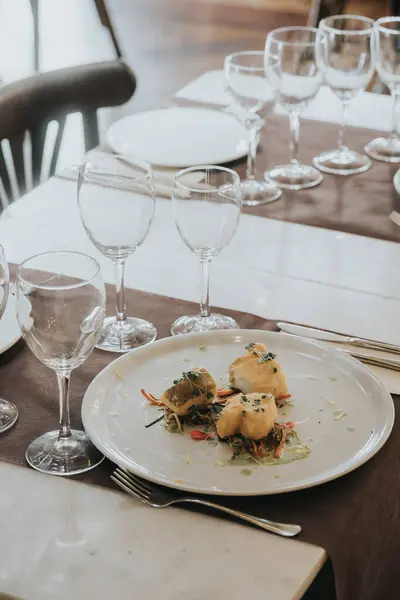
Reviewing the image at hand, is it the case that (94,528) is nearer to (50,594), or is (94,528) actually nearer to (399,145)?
(50,594)

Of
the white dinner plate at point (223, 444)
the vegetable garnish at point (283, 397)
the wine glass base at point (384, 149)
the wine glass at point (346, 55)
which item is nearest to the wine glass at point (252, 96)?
the wine glass at point (346, 55)

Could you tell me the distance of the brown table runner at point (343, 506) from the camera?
2.65 feet

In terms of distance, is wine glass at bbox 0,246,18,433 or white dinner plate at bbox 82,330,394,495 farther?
wine glass at bbox 0,246,18,433

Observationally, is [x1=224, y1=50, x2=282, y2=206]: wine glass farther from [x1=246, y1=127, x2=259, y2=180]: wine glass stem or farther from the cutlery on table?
the cutlery on table

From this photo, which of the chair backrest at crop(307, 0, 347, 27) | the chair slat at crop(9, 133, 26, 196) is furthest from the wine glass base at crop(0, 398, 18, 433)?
the chair backrest at crop(307, 0, 347, 27)

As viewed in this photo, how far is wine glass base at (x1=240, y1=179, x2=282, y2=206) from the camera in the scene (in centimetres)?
152

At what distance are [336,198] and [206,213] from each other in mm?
506

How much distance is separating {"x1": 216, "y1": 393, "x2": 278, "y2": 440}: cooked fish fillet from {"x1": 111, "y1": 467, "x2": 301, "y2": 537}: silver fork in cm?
8

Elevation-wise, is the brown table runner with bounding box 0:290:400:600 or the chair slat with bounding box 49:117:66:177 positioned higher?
the brown table runner with bounding box 0:290:400:600

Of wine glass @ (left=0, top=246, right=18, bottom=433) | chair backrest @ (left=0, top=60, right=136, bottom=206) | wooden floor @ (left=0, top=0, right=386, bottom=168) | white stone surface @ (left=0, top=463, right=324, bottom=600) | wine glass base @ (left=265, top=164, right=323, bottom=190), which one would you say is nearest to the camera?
white stone surface @ (left=0, top=463, right=324, bottom=600)

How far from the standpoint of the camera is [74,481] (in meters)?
0.86

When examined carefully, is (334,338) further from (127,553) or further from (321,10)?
(321,10)

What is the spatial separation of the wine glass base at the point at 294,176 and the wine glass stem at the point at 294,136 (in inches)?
0.7

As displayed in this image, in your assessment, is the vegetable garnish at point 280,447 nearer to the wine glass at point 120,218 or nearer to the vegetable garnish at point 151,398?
the vegetable garnish at point 151,398
